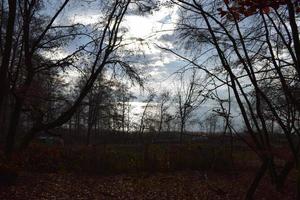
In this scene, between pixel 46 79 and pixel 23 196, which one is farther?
pixel 46 79

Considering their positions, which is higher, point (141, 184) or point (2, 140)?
point (2, 140)

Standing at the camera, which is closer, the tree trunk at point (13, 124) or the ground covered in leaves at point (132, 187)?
the ground covered in leaves at point (132, 187)

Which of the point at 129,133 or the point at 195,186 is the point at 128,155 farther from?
the point at 129,133

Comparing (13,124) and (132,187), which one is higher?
(13,124)

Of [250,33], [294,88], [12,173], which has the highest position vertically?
[250,33]

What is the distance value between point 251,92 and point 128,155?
10.1m

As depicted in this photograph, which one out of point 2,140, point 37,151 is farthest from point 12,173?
point 2,140

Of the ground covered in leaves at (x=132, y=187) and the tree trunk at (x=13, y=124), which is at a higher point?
the tree trunk at (x=13, y=124)

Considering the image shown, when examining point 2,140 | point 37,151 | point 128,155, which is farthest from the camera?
point 2,140

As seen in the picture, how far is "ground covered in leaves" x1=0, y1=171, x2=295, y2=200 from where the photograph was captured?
36.2ft

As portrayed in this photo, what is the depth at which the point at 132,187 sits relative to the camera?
13.3 meters

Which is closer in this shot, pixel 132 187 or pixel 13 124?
pixel 13 124

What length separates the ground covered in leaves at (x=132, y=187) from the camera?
11.0 metres

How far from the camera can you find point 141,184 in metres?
13.9
